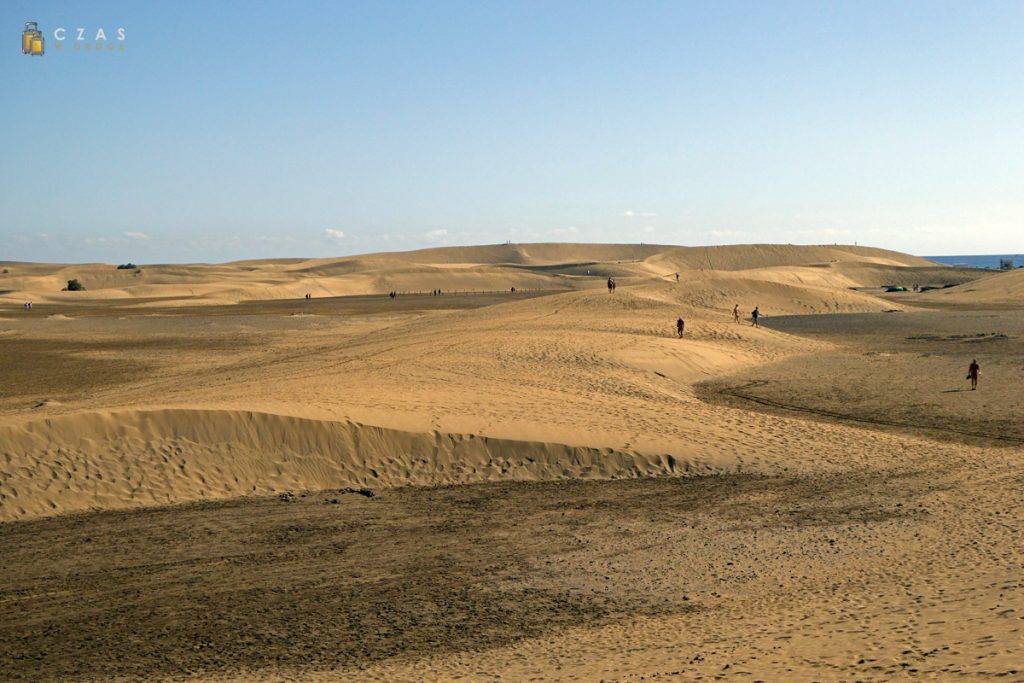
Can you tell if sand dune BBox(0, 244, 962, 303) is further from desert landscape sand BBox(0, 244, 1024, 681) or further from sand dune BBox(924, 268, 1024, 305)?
desert landscape sand BBox(0, 244, 1024, 681)

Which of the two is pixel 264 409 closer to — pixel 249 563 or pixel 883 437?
pixel 249 563

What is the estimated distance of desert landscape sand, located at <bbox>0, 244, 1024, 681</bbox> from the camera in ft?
32.1

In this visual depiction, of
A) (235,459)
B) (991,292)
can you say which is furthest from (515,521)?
(991,292)

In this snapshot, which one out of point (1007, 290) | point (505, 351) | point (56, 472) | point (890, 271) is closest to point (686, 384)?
point (505, 351)

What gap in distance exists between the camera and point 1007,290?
78.7 meters

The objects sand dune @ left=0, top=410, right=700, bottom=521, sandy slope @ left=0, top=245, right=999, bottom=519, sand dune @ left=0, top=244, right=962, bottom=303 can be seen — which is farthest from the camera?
sand dune @ left=0, top=244, right=962, bottom=303

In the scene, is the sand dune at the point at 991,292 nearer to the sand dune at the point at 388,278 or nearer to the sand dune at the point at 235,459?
the sand dune at the point at 388,278

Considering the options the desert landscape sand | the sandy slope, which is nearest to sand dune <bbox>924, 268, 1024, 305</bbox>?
the sandy slope

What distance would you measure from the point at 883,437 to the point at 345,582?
13185mm

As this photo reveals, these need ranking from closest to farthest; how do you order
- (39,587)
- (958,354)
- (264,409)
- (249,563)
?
(39,587), (249,563), (264,409), (958,354)

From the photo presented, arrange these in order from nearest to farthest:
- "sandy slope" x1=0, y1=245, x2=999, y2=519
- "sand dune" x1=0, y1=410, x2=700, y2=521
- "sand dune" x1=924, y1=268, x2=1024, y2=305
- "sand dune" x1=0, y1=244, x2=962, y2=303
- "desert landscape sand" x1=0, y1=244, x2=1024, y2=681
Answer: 1. "desert landscape sand" x1=0, y1=244, x2=1024, y2=681
2. "sand dune" x1=0, y1=410, x2=700, y2=521
3. "sandy slope" x1=0, y1=245, x2=999, y2=519
4. "sand dune" x1=924, y1=268, x2=1024, y2=305
5. "sand dune" x1=0, y1=244, x2=962, y2=303

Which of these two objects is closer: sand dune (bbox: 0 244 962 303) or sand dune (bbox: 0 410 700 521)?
sand dune (bbox: 0 410 700 521)

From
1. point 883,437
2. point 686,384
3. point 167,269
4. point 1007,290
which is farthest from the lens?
point 167,269

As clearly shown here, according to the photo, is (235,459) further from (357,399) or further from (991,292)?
(991,292)
